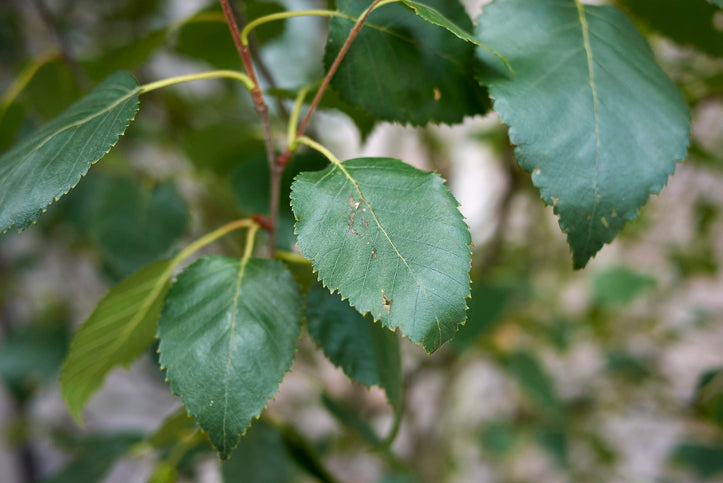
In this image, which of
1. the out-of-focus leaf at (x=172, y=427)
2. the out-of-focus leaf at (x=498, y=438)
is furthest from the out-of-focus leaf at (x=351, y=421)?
the out-of-focus leaf at (x=498, y=438)

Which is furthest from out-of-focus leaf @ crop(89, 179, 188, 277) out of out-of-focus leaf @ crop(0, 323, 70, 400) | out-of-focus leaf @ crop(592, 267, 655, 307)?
out-of-focus leaf @ crop(592, 267, 655, 307)

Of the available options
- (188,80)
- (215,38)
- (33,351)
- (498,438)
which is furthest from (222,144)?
(498,438)

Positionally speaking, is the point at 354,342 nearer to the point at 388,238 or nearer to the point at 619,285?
the point at 388,238

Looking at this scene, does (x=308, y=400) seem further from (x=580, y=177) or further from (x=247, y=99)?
(x=580, y=177)

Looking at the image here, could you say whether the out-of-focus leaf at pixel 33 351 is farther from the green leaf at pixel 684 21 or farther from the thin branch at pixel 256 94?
the green leaf at pixel 684 21

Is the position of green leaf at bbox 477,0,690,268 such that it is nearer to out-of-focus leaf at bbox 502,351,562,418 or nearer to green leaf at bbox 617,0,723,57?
green leaf at bbox 617,0,723,57
